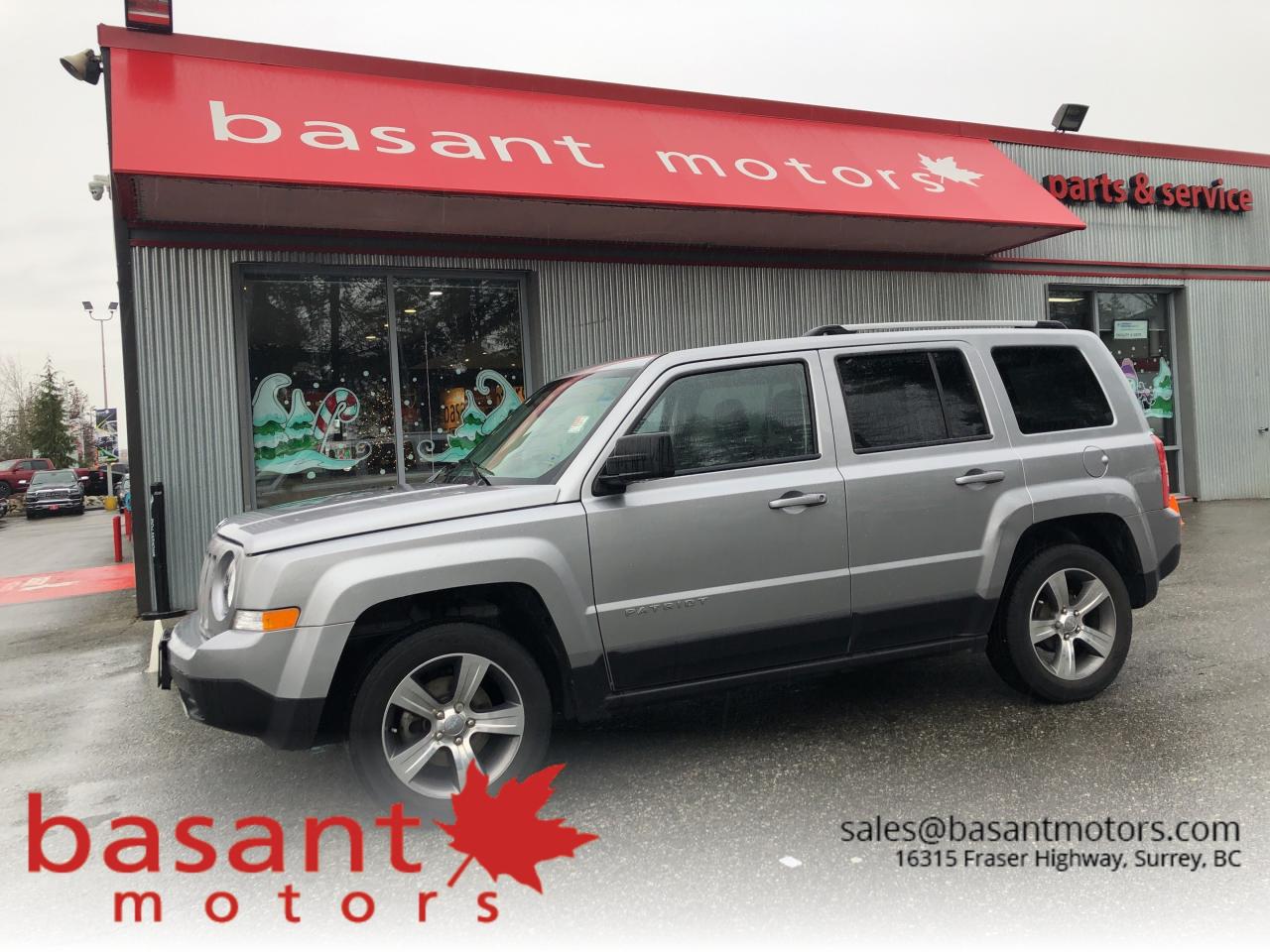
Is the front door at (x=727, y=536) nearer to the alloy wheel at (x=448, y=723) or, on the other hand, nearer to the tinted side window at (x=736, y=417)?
the tinted side window at (x=736, y=417)

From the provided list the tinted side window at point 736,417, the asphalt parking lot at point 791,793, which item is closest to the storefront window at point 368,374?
the asphalt parking lot at point 791,793

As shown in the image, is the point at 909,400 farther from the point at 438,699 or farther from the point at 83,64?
the point at 83,64

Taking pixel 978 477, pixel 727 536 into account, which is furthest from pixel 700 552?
pixel 978 477

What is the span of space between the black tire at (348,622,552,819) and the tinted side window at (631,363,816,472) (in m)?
1.12

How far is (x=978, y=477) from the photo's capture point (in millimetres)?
4656

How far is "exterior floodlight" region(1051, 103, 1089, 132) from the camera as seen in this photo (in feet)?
46.2

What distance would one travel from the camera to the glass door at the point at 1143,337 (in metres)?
14.5

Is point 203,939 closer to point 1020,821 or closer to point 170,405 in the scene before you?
point 1020,821

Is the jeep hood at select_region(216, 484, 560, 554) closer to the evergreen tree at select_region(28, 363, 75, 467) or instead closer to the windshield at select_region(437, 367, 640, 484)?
the windshield at select_region(437, 367, 640, 484)

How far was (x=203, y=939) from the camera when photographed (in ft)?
9.93

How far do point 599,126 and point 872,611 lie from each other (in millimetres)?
7353

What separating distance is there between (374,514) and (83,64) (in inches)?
300

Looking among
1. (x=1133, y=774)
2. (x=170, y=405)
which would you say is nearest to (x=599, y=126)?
(x=170, y=405)

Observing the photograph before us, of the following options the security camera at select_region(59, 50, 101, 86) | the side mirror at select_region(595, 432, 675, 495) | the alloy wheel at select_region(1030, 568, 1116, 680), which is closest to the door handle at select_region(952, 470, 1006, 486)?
the alloy wheel at select_region(1030, 568, 1116, 680)
